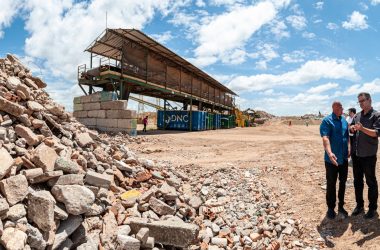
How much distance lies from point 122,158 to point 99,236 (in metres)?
3.03

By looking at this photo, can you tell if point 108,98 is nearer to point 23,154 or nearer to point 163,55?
point 163,55

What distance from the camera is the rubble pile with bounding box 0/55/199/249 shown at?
3129 millimetres

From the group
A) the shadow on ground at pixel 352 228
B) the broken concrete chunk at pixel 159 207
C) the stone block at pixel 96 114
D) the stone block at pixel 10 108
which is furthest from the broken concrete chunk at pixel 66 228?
the stone block at pixel 96 114

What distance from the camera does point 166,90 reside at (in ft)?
71.7

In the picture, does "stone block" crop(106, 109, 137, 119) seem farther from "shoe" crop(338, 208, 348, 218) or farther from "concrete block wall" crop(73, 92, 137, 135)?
"shoe" crop(338, 208, 348, 218)

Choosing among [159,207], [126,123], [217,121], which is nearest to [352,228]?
[159,207]

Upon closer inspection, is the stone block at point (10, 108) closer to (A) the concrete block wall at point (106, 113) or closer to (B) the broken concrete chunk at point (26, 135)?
(B) the broken concrete chunk at point (26, 135)

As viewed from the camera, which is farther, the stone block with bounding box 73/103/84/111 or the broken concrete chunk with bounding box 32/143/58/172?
the stone block with bounding box 73/103/84/111

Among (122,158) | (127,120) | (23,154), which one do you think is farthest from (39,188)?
(127,120)

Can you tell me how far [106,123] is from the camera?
1473 centimetres

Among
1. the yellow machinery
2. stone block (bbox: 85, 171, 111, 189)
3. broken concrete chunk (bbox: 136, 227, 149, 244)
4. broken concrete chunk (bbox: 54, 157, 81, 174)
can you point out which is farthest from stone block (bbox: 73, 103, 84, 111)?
the yellow machinery

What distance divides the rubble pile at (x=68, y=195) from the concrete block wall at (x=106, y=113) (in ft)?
25.8

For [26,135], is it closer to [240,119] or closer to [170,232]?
[170,232]

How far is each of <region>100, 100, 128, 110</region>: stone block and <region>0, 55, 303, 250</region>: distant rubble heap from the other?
7.11 meters
